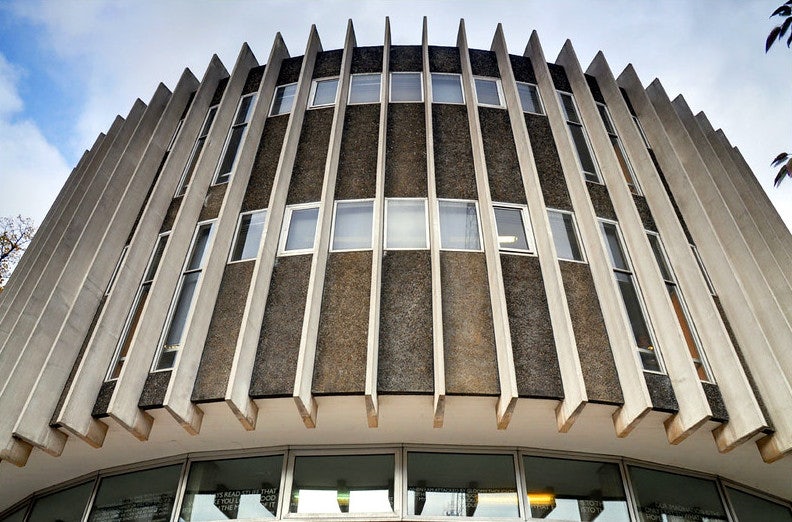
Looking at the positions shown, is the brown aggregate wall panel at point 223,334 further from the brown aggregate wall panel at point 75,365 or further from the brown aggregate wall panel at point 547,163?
the brown aggregate wall panel at point 547,163

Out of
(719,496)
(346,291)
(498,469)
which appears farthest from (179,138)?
(719,496)

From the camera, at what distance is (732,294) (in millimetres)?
8492

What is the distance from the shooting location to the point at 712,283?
30.0 feet

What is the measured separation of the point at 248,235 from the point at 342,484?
4.58m

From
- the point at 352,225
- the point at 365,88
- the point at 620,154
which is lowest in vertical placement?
the point at 352,225

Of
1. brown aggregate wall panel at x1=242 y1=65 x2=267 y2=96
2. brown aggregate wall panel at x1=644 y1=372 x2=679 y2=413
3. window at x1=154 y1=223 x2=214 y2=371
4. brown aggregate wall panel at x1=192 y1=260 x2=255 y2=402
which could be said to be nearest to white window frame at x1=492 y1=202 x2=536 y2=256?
brown aggregate wall panel at x1=644 y1=372 x2=679 y2=413

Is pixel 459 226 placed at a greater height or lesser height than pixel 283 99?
lesser

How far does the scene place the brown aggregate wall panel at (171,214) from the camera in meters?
10.2

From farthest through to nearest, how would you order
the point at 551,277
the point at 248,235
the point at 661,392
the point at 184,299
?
the point at 248,235, the point at 184,299, the point at 551,277, the point at 661,392

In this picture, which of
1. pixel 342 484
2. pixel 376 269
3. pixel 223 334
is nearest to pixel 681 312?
pixel 376 269

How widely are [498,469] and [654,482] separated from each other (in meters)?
2.44

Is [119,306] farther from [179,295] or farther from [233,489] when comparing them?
[233,489]

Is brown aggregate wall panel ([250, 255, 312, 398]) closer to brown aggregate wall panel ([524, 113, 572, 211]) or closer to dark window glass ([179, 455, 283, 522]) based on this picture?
dark window glass ([179, 455, 283, 522])

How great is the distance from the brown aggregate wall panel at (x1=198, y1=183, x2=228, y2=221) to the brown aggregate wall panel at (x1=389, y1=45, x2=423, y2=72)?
539cm
